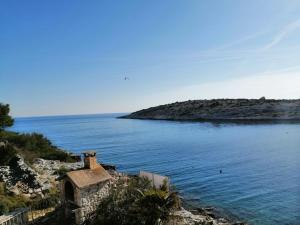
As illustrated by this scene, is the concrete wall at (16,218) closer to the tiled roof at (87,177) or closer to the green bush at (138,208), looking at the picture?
the tiled roof at (87,177)

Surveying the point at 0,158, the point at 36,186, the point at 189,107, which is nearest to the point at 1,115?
the point at 0,158

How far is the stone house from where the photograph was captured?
725 inches

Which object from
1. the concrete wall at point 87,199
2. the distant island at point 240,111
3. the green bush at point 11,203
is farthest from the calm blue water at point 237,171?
the distant island at point 240,111

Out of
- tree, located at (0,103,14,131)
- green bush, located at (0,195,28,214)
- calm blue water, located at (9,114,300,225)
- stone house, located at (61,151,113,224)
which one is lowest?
calm blue water, located at (9,114,300,225)

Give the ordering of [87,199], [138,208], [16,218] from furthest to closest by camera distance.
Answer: [87,199], [16,218], [138,208]

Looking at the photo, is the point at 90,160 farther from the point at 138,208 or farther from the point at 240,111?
the point at 240,111

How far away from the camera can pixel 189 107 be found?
173125mm

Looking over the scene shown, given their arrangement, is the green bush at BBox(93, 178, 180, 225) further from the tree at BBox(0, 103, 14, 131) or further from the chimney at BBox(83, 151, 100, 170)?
the tree at BBox(0, 103, 14, 131)

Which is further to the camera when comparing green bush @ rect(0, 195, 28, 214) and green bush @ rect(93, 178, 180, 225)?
green bush @ rect(0, 195, 28, 214)

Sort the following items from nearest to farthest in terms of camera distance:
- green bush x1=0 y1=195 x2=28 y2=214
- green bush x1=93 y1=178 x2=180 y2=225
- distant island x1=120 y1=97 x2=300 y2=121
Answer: green bush x1=93 y1=178 x2=180 y2=225
green bush x1=0 y1=195 x2=28 y2=214
distant island x1=120 y1=97 x2=300 y2=121

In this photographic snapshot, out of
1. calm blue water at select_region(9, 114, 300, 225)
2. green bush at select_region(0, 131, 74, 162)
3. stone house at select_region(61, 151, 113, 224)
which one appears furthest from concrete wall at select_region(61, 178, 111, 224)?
green bush at select_region(0, 131, 74, 162)

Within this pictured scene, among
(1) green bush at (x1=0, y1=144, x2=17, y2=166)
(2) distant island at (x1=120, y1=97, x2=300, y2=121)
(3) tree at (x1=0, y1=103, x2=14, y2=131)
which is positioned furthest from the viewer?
(2) distant island at (x1=120, y1=97, x2=300, y2=121)

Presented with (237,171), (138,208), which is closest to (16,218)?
(138,208)

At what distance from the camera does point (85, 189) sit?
18.6 metres
